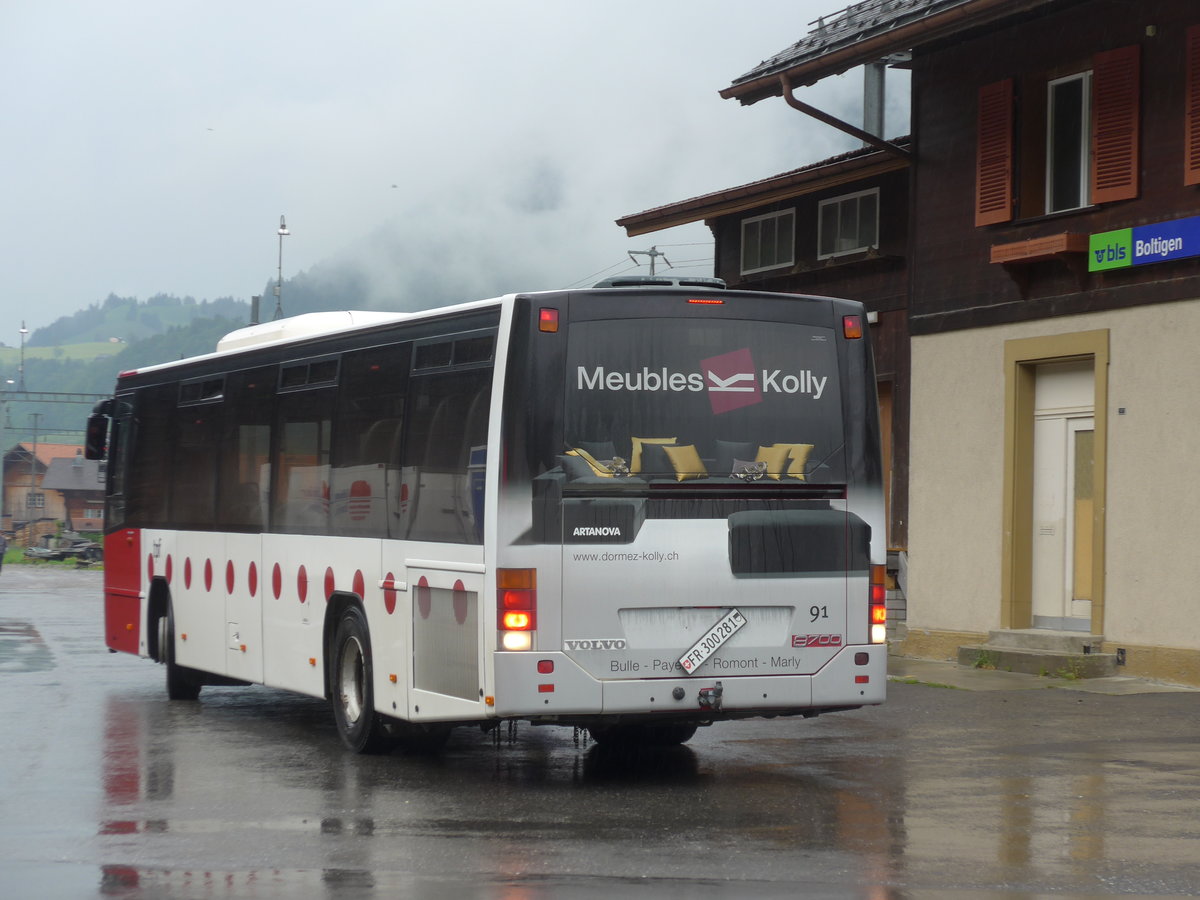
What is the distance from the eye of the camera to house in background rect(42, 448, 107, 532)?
128125mm

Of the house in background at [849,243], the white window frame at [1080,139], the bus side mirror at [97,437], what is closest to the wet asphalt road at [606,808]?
the bus side mirror at [97,437]

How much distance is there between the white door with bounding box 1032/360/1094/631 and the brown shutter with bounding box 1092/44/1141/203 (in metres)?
1.96

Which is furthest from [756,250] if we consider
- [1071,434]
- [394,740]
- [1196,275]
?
[394,740]

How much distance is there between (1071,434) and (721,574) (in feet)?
32.4

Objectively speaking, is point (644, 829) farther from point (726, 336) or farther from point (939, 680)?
point (939, 680)

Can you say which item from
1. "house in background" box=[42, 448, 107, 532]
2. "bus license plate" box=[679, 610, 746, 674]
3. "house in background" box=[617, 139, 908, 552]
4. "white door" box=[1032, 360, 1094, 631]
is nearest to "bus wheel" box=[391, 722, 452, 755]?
"bus license plate" box=[679, 610, 746, 674]

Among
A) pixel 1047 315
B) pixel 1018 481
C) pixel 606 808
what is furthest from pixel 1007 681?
pixel 606 808

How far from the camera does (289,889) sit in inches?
290

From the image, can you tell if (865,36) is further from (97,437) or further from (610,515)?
(610,515)

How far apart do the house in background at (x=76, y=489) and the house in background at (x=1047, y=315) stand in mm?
113172

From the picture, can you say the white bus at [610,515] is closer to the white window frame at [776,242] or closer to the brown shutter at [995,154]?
the brown shutter at [995,154]

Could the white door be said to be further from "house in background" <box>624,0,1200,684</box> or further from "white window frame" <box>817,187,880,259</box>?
"white window frame" <box>817,187,880,259</box>

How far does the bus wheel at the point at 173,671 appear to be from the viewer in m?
15.6

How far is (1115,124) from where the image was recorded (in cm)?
1791
